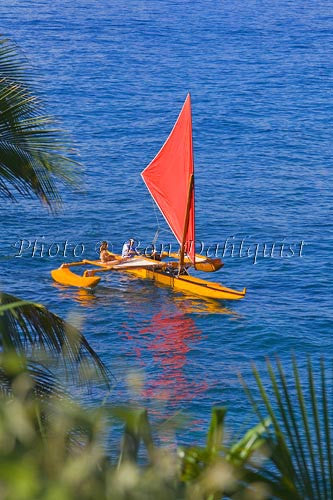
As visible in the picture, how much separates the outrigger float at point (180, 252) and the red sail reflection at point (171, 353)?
2051 millimetres

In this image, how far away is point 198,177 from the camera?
6156 cm

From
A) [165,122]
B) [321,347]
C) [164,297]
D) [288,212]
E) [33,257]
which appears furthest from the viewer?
[165,122]

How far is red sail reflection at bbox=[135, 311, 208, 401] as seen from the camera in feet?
106

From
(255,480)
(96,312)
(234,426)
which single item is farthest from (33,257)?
(255,480)

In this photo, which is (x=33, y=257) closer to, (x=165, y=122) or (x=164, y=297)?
(x=164, y=297)

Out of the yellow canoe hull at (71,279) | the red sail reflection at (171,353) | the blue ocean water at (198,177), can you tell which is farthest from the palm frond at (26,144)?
the yellow canoe hull at (71,279)

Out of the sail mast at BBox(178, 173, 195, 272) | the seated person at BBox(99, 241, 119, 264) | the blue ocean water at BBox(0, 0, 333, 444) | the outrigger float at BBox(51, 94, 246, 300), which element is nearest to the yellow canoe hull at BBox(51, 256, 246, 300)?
the outrigger float at BBox(51, 94, 246, 300)

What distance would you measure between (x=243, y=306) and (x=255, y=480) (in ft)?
112

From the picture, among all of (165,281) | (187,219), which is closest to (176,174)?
(187,219)

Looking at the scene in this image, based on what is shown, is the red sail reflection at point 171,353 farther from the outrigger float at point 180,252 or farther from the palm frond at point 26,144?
the palm frond at point 26,144

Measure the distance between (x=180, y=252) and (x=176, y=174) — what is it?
172 inches

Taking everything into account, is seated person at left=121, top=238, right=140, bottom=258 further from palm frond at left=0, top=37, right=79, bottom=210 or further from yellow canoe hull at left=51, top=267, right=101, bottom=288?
palm frond at left=0, top=37, right=79, bottom=210

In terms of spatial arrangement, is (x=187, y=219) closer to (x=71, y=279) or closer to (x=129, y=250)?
(x=129, y=250)

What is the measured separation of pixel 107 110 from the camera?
7706 centimetres
